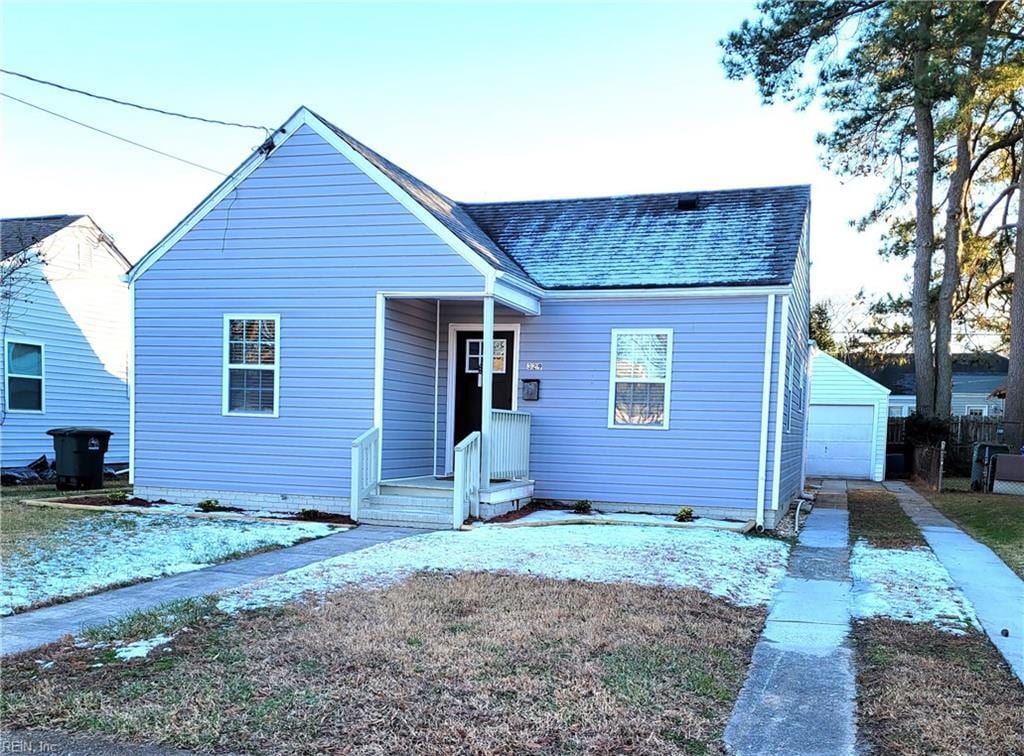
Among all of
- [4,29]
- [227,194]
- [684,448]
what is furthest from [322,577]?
[4,29]

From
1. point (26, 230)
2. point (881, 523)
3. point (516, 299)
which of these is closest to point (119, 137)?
point (26, 230)

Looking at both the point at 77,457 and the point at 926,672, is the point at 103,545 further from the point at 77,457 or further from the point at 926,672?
the point at 926,672

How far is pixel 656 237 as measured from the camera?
11.3 m

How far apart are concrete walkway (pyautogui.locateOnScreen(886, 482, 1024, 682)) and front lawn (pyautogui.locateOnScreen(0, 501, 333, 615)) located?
20.4 ft

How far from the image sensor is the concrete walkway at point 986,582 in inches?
193

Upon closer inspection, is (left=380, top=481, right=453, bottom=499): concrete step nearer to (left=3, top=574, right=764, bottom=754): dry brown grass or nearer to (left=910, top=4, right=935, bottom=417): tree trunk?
(left=3, top=574, right=764, bottom=754): dry brown grass

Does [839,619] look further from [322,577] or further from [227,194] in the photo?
[227,194]

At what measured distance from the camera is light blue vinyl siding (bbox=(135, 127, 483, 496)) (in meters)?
9.90

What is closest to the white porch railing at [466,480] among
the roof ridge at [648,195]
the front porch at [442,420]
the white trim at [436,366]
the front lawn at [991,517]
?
the front porch at [442,420]

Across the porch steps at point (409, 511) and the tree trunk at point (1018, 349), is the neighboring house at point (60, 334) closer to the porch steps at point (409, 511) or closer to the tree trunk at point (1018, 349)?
the porch steps at point (409, 511)

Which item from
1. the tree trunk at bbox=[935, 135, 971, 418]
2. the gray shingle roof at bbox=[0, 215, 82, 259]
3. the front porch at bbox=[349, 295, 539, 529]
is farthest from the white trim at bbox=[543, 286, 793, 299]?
the tree trunk at bbox=[935, 135, 971, 418]

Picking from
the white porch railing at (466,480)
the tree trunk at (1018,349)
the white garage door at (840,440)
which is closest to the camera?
the white porch railing at (466,480)

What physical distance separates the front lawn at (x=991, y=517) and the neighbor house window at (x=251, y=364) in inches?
354

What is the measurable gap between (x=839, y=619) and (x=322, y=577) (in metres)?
4.00
